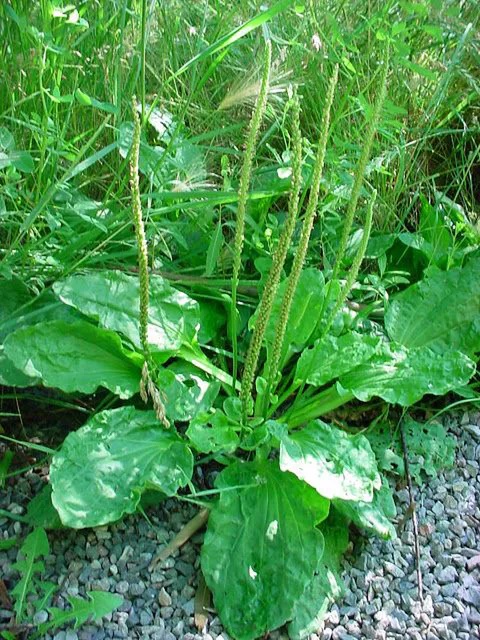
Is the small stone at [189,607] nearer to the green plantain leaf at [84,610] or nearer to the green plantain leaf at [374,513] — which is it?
the green plantain leaf at [84,610]

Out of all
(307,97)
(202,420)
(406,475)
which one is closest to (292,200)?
(202,420)

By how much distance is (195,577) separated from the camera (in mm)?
1948

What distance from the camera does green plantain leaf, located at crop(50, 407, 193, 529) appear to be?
6.00ft

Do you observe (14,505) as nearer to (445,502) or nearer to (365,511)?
(365,511)

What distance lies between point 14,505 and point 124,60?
1.24 metres

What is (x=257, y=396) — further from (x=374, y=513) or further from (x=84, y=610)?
(x=84, y=610)

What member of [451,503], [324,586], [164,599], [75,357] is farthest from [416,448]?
[75,357]

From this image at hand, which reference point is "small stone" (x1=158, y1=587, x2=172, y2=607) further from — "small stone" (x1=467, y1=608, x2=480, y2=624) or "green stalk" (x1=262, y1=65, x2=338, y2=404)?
"small stone" (x1=467, y1=608, x2=480, y2=624)

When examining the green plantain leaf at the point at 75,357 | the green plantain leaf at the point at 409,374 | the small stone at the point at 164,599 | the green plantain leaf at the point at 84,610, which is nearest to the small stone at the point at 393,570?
the green plantain leaf at the point at 409,374

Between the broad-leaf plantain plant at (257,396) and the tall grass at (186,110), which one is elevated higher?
the tall grass at (186,110)

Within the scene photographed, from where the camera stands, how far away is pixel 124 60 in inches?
93.4

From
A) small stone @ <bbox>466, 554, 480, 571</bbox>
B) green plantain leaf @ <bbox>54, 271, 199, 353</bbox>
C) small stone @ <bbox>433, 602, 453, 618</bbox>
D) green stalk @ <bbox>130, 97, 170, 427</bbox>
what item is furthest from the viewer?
green plantain leaf @ <bbox>54, 271, 199, 353</bbox>

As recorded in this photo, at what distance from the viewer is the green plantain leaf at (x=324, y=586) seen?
1834mm

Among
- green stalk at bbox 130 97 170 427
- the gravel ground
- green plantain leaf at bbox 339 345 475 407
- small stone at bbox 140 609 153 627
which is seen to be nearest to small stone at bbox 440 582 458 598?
the gravel ground
